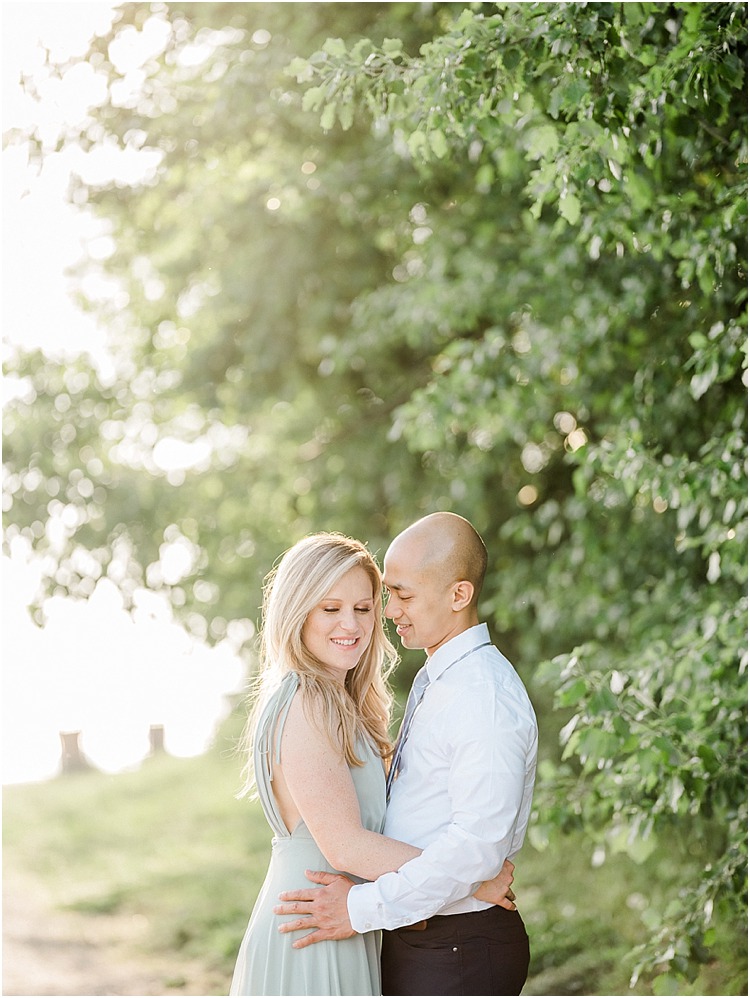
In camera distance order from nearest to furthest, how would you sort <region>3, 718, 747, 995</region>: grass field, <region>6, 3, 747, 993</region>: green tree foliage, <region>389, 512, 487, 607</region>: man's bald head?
1. <region>389, 512, 487, 607</region>: man's bald head
2. <region>6, 3, 747, 993</region>: green tree foliage
3. <region>3, 718, 747, 995</region>: grass field

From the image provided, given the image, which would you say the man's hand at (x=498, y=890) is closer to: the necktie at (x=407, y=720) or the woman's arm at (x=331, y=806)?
the woman's arm at (x=331, y=806)

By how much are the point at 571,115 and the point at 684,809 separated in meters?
2.24

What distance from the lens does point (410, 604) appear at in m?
3.02

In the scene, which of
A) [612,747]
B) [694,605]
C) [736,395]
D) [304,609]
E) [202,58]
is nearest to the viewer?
[304,609]

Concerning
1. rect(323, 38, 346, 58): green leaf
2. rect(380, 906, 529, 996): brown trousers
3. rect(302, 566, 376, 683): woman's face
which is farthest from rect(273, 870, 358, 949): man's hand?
rect(323, 38, 346, 58): green leaf

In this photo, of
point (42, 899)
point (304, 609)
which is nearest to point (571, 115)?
point (304, 609)

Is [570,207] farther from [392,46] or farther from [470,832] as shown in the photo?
[470,832]

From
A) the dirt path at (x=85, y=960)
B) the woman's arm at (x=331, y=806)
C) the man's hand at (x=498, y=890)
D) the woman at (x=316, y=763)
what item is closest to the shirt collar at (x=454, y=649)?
the woman at (x=316, y=763)

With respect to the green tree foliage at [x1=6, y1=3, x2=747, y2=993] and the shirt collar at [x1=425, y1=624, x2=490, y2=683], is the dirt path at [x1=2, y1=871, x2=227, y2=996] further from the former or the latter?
the shirt collar at [x1=425, y1=624, x2=490, y2=683]

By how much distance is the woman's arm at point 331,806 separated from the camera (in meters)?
2.76

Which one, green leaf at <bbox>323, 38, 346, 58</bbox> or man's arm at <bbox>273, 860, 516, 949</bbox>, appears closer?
man's arm at <bbox>273, 860, 516, 949</bbox>

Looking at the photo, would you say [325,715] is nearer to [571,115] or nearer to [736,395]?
[571,115]

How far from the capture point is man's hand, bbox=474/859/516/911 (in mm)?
2793

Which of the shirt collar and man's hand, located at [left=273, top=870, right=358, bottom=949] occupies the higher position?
the shirt collar
